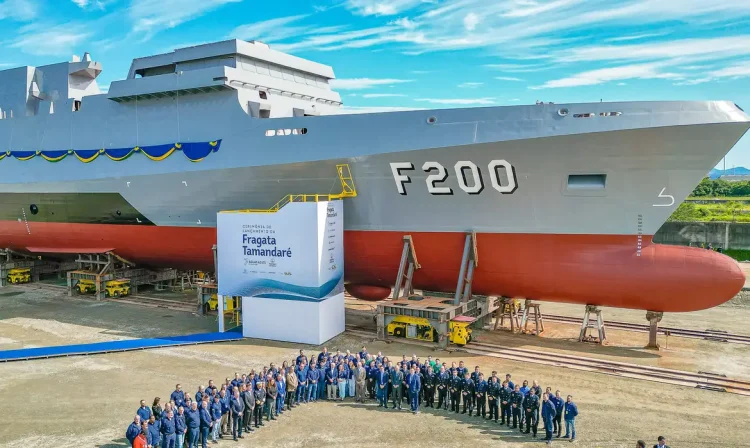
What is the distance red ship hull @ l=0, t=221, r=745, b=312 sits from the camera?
1182cm

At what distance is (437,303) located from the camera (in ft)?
44.1

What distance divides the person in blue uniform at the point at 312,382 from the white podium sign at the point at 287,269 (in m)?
3.25

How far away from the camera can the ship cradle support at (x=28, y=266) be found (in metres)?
21.9

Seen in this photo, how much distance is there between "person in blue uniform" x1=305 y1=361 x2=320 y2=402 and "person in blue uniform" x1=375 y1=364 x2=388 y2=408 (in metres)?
1.09

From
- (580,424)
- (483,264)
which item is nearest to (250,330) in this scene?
(483,264)

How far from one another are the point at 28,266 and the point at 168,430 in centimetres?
1887

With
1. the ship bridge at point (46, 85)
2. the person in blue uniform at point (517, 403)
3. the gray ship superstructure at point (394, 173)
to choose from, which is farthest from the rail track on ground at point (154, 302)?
the person in blue uniform at point (517, 403)

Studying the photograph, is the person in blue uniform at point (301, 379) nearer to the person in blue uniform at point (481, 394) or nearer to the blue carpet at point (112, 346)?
the person in blue uniform at point (481, 394)

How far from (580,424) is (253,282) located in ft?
28.0

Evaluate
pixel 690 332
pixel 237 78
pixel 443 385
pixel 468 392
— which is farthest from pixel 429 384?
pixel 237 78

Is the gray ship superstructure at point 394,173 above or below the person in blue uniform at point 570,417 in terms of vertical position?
above

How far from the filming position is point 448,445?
8078 millimetres

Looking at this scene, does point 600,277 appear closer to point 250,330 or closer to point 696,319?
point 696,319

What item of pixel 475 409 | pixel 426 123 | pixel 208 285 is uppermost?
pixel 426 123
